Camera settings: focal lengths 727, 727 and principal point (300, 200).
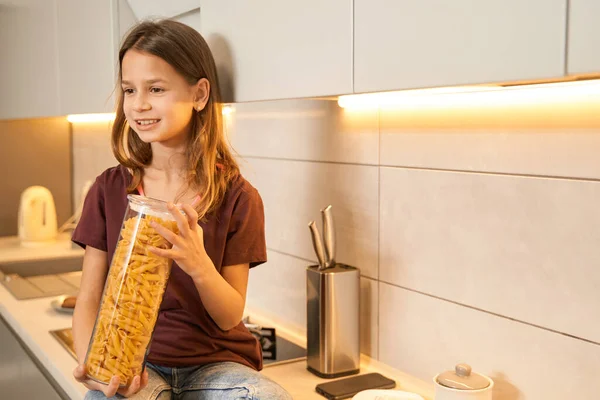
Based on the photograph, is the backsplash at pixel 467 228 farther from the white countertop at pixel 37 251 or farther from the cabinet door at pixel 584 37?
the white countertop at pixel 37 251

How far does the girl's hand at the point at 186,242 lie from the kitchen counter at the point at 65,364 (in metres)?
0.38

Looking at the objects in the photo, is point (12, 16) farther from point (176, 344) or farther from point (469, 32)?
point (469, 32)

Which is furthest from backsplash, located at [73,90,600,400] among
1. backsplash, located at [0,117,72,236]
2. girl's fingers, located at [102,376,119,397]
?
backsplash, located at [0,117,72,236]

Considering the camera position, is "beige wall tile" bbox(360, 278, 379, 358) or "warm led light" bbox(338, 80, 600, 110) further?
"beige wall tile" bbox(360, 278, 379, 358)

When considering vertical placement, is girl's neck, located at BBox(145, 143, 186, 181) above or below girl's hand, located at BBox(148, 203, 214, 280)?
above

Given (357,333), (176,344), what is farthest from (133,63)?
(357,333)

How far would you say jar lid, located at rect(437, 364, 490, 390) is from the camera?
1136 mm

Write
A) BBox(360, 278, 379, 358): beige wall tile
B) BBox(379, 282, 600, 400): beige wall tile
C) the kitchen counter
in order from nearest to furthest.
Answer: BBox(379, 282, 600, 400): beige wall tile < the kitchen counter < BBox(360, 278, 379, 358): beige wall tile

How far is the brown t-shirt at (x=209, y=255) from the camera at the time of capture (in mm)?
1262

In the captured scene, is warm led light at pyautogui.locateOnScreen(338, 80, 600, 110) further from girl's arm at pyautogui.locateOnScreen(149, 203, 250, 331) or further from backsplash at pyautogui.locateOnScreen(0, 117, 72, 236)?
backsplash at pyautogui.locateOnScreen(0, 117, 72, 236)

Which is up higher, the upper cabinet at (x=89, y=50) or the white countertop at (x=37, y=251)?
the upper cabinet at (x=89, y=50)

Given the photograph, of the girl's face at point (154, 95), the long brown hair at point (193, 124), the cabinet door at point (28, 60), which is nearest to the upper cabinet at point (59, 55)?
the cabinet door at point (28, 60)

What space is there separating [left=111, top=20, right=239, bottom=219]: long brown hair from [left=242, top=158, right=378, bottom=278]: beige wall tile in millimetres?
290

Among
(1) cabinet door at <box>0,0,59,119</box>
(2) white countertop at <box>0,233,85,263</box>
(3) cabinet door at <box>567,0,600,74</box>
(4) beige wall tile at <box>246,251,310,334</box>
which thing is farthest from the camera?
(2) white countertop at <box>0,233,85,263</box>
